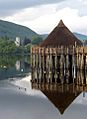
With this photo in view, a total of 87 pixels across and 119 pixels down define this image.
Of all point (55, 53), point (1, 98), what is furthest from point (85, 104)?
point (55, 53)

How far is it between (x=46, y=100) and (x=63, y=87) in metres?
8.24

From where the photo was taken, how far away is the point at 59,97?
46.8 m

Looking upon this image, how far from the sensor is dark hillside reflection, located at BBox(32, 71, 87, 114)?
4484cm

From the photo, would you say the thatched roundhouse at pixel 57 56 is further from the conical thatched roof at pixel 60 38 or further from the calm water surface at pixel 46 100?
the calm water surface at pixel 46 100

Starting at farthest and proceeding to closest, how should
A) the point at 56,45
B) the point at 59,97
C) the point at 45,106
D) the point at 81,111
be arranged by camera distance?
the point at 56,45
the point at 59,97
the point at 45,106
the point at 81,111

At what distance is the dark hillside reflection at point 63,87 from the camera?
44.8 m

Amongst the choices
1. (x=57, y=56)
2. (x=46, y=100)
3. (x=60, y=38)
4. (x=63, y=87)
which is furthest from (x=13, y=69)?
(x=46, y=100)

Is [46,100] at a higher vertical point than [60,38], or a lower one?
lower

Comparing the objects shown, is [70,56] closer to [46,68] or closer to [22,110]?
[46,68]

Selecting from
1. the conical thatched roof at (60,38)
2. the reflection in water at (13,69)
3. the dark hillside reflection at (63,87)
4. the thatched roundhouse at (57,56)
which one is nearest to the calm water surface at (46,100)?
the dark hillside reflection at (63,87)

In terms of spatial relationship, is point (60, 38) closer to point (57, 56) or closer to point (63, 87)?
point (57, 56)

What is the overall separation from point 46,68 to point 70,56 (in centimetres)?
435

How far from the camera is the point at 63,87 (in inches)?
2163

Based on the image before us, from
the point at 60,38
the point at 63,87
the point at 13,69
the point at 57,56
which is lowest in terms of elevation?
the point at 13,69
